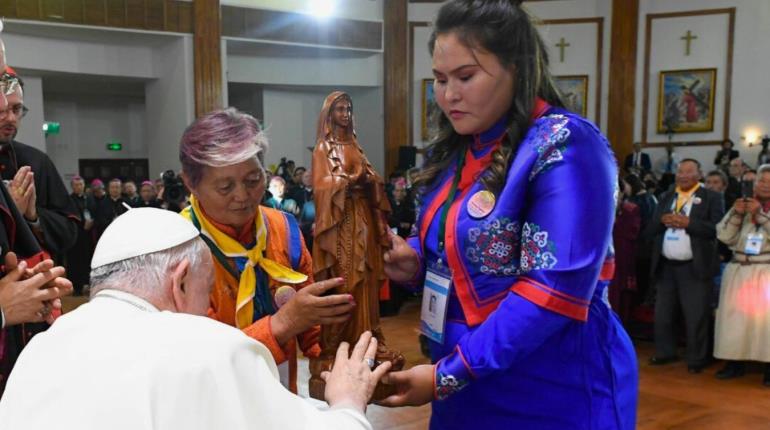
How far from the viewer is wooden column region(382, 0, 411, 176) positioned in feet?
47.1

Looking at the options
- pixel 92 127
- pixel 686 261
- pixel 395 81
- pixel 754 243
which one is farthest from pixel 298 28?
pixel 754 243

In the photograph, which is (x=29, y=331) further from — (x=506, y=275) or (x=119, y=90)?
(x=119, y=90)

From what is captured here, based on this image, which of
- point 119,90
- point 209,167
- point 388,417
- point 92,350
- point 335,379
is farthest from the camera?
point 119,90

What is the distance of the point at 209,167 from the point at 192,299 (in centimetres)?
59

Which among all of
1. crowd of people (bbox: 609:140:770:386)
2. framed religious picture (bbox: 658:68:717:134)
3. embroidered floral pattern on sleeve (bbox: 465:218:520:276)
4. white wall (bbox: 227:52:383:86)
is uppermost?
white wall (bbox: 227:52:383:86)

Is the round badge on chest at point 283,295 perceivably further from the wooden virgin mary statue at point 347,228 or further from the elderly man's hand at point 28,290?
the elderly man's hand at point 28,290

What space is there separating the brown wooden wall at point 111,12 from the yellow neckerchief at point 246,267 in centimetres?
1072

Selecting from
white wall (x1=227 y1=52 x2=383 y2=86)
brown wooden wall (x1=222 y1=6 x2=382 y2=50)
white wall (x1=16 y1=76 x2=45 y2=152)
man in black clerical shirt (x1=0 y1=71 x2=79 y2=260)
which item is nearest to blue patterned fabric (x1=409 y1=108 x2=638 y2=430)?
man in black clerical shirt (x1=0 y1=71 x2=79 y2=260)

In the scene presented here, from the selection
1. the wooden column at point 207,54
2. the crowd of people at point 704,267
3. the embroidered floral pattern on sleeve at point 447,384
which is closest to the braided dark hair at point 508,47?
the embroidered floral pattern on sleeve at point 447,384

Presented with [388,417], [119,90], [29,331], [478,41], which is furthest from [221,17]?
[478,41]

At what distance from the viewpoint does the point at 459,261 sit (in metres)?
1.48

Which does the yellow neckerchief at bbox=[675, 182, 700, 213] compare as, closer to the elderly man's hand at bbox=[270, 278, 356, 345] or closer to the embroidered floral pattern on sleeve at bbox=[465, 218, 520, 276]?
the embroidered floral pattern on sleeve at bbox=[465, 218, 520, 276]

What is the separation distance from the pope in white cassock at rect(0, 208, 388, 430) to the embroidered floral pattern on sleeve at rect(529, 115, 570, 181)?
629 mm

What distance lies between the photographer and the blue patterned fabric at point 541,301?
1.34 m
